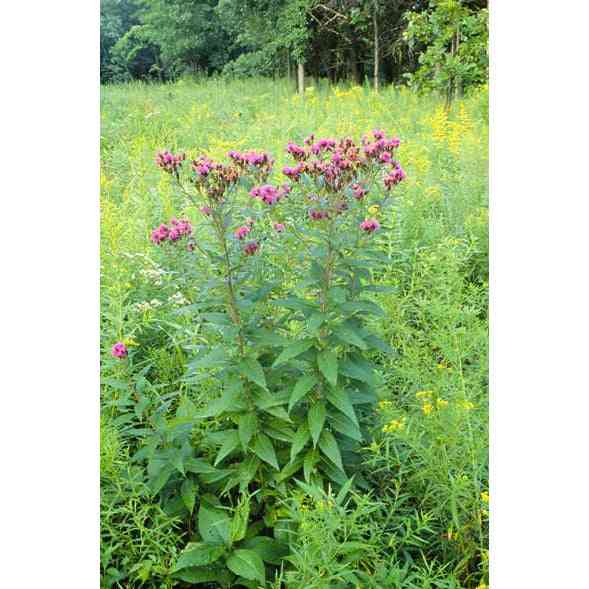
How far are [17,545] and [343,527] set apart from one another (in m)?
0.66

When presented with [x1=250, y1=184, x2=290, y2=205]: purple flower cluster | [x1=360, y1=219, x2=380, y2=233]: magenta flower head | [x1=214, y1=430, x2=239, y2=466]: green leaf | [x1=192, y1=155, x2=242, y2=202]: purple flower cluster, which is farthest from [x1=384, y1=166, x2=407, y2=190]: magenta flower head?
[x1=214, y1=430, x2=239, y2=466]: green leaf

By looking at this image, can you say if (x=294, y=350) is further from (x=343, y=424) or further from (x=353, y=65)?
(x=353, y=65)

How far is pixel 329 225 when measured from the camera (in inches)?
62.3

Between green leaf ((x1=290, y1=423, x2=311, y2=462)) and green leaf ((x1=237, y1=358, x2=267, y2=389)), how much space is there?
0.16 metres

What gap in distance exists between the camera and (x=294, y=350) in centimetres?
159

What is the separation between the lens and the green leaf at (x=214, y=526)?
1640 millimetres

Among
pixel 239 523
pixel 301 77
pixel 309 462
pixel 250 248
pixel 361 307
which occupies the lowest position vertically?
pixel 239 523

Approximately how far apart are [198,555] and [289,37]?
1.44 metres

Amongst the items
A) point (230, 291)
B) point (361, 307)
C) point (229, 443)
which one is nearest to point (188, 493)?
point (229, 443)

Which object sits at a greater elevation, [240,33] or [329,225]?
[240,33]

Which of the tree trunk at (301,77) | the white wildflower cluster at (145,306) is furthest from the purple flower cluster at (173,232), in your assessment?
the tree trunk at (301,77)

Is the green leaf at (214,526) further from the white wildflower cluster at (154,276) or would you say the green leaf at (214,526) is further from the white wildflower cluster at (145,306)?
the white wildflower cluster at (154,276)
